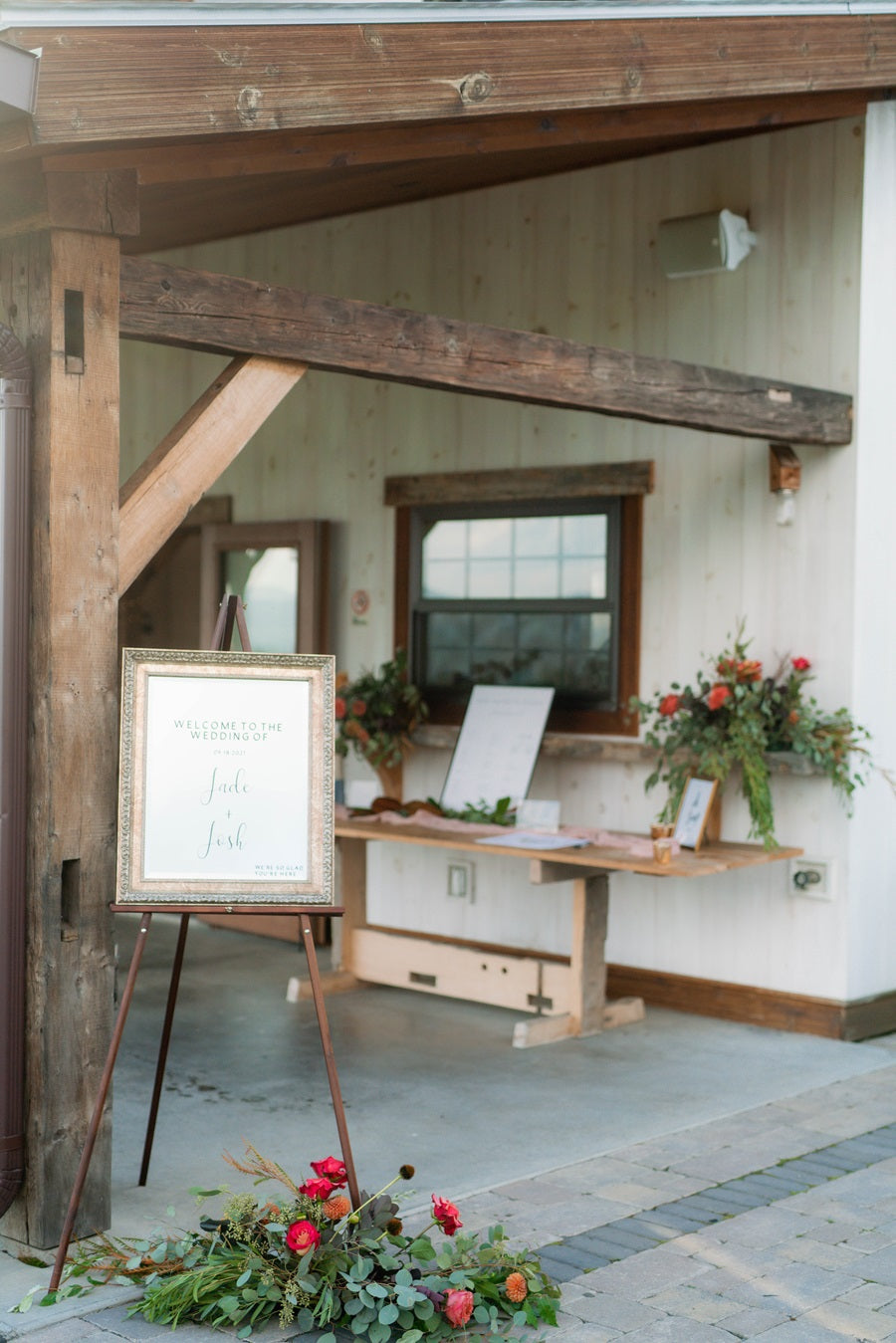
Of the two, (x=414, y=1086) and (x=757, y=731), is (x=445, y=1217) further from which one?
(x=757, y=731)

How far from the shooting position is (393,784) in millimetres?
7371

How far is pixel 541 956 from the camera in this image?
6773 mm

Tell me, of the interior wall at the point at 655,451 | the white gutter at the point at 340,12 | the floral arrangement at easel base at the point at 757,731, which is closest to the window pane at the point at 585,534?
the interior wall at the point at 655,451

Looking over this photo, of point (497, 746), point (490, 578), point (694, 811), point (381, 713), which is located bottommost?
point (694, 811)

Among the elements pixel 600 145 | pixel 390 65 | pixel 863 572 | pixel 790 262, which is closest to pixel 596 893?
pixel 863 572

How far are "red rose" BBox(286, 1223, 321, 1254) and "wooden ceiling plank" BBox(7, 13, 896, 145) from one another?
226 centimetres

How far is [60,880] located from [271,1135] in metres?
1.35

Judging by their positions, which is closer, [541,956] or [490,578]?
[541,956]

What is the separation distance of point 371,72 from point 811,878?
349 cm

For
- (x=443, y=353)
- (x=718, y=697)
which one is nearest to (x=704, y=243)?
(x=718, y=697)

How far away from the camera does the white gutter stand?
3225mm

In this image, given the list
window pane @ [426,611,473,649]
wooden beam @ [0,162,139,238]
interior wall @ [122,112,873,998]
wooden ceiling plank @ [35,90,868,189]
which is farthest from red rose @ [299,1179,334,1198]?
window pane @ [426,611,473,649]

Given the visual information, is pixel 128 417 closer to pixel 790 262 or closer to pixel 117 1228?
pixel 790 262

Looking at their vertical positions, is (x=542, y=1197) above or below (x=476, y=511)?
below
